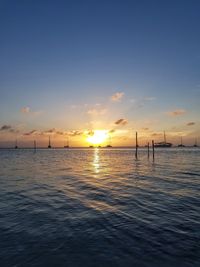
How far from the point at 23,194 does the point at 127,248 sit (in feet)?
36.6

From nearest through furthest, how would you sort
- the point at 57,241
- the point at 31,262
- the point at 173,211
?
the point at 31,262, the point at 57,241, the point at 173,211

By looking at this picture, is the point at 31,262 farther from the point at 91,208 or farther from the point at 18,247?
the point at 91,208

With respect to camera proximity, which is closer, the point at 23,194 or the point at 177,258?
the point at 177,258

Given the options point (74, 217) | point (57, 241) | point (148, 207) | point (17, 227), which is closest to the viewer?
point (57, 241)

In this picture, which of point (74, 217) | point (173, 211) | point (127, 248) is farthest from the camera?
point (173, 211)

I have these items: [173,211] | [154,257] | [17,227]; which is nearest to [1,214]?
[17,227]

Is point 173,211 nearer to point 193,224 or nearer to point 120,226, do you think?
point 193,224

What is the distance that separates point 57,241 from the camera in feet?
27.1

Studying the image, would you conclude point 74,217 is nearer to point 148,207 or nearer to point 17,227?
point 17,227

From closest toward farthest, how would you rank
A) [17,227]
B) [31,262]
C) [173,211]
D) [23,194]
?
[31,262]
[17,227]
[173,211]
[23,194]

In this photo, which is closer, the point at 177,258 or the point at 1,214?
the point at 177,258

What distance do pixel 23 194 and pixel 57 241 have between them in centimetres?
939

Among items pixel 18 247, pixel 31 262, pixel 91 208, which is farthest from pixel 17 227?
pixel 91 208

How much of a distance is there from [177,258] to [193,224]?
3.52 metres
